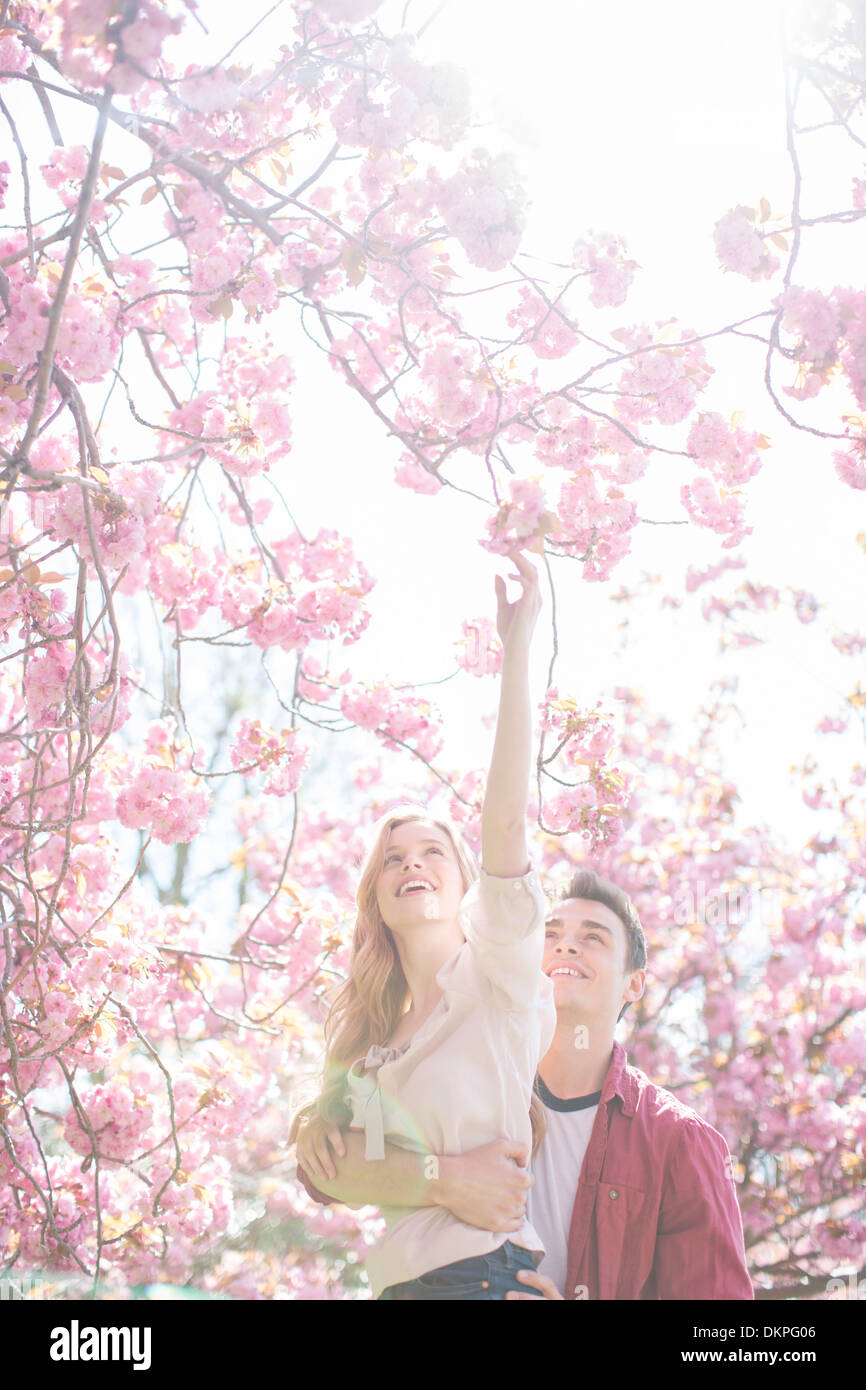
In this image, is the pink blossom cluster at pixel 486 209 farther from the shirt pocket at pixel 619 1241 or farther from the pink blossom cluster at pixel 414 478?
the shirt pocket at pixel 619 1241

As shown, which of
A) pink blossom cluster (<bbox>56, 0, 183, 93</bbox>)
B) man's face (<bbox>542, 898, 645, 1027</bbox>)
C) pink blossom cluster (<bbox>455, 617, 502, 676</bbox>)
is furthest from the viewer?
pink blossom cluster (<bbox>455, 617, 502, 676</bbox>)

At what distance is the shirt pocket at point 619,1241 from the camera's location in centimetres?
196

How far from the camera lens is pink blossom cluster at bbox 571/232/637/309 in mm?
2400

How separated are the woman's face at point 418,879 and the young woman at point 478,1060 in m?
0.13

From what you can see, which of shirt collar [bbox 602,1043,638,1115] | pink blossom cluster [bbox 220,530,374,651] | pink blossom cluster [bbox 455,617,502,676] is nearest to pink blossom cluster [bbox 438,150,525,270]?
pink blossom cluster [bbox 220,530,374,651]

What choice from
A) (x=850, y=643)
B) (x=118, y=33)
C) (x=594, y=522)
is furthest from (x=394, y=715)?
(x=850, y=643)

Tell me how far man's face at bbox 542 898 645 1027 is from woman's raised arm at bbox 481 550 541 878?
1.92 ft

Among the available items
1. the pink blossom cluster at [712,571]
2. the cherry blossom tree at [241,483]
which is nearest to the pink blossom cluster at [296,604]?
the cherry blossom tree at [241,483]

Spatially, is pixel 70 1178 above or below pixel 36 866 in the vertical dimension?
below

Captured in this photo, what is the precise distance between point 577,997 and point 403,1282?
2.43 feet

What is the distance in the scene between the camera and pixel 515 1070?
5.98 ft

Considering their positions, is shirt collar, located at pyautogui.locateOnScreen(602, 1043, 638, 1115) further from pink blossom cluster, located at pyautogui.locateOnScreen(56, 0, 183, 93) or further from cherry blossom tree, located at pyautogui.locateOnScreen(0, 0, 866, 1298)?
pink blossom cluster, located at pyautogui.locateOnScreen(56, 0, 183, 93)
